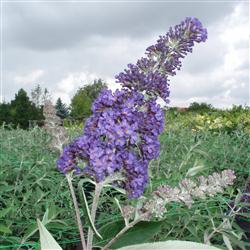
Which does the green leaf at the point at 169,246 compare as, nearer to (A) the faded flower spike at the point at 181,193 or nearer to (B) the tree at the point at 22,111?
(A) the faded flower spike at the point at 181,193

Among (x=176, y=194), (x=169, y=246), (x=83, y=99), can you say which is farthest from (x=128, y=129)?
(x=83, y=99)

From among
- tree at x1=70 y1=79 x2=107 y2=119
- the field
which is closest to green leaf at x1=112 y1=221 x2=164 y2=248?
the field

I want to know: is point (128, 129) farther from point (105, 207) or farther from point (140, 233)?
point (105, 207)

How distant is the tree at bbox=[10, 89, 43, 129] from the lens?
2492 cm

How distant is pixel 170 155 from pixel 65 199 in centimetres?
157

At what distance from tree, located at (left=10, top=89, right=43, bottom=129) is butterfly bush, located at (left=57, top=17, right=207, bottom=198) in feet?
76.8

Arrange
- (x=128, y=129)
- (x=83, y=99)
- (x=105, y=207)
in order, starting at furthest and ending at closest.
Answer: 1. (x=83, y=99)
2. (x=105, y=207)
3. (x=128, y=129)

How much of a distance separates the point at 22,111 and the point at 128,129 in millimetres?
25394

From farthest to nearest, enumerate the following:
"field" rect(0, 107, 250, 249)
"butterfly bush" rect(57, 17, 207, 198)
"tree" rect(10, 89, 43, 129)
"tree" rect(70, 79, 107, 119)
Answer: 1. "tree" rect(70, 79, 107, 119)
2. "tree" rect(10, 89, 43, 129)
3. "field" rect(0, 107, 250, 249)
4. "butterfly bush" rect(57, 17, 207, 198)

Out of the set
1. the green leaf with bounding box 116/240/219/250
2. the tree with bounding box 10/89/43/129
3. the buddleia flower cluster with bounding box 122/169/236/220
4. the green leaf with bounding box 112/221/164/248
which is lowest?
the green leaf with bounding box 116/240/219/250

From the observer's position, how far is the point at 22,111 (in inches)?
1027

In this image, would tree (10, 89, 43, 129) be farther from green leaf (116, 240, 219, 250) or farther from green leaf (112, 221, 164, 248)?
green leaf (116, 240, 219, 250)

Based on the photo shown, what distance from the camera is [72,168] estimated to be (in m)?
1.32

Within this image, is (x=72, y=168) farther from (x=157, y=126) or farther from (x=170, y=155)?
(x=170, y=155)
